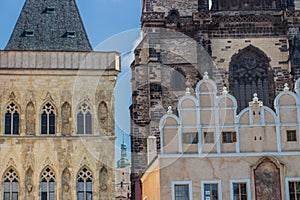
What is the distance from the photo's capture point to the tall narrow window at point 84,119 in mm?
29036

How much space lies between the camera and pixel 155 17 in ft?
118

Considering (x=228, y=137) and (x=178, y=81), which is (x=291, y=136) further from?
(x=178, y=81)

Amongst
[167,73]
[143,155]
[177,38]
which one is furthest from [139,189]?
[177,38]

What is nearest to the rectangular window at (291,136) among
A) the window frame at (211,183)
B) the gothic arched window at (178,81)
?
the window frame at (211,183)

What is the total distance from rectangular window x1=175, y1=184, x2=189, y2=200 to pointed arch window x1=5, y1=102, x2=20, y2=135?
357 inches

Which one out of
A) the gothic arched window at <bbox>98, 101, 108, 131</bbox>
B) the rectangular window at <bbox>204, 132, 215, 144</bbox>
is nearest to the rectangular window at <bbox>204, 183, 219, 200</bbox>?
the rectangular window at <bbox>204, 132, 215, 144</bbox>

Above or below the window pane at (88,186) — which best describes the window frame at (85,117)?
above

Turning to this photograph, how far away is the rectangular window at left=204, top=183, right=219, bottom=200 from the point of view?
23406mm

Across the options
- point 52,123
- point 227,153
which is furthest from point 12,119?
point 227,153

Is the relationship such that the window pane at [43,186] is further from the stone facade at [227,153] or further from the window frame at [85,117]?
the stone facade at [227,153]

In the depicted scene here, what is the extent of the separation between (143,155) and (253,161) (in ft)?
36.0

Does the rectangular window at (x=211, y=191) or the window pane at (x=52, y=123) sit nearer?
the rectangular window at (x=211, y=191)

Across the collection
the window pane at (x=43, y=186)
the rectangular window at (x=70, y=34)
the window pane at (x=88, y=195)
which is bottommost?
the window pane at (x=88, y=195)

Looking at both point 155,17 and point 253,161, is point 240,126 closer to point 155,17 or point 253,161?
point 253,161
